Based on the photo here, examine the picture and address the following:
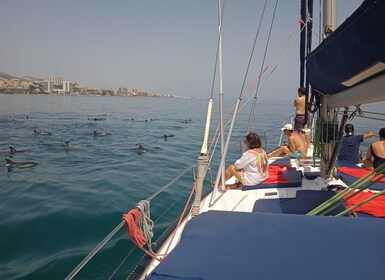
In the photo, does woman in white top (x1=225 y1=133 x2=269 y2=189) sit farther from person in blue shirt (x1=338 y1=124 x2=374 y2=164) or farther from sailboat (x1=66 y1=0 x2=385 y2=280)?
person in blue shirt (x1=338 y1=124 x2=374 y2=164)

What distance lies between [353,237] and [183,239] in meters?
1.24

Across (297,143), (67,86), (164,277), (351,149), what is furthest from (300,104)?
(67,86)

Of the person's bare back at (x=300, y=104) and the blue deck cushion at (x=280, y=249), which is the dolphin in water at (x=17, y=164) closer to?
the person's bare back at (x=300, y=104)

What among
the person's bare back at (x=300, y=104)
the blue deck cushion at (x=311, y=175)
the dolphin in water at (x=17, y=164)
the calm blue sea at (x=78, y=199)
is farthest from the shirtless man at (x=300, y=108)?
the dolphin in water at (x=17, y=164)

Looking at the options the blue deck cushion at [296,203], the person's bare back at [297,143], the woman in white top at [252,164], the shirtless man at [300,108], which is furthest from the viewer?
the shirtless man at [300,108]

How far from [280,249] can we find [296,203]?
2102 millimetres

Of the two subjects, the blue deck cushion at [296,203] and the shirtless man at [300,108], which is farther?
the shirtless man at [300,108]

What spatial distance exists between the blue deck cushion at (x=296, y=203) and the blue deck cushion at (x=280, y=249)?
132 cm

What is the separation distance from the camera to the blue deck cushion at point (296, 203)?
3727 millimetres

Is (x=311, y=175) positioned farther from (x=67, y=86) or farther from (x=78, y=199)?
(x=67, y=86)

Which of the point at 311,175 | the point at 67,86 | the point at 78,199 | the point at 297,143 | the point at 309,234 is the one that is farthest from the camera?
the point at 67,86

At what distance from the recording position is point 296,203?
12.9 ft

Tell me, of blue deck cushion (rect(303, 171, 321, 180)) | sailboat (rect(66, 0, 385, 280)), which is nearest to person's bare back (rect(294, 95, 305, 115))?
blue deck cushion (rect(303, 171, 321, 180))

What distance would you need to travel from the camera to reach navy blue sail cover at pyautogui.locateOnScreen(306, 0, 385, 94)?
6.19ft
